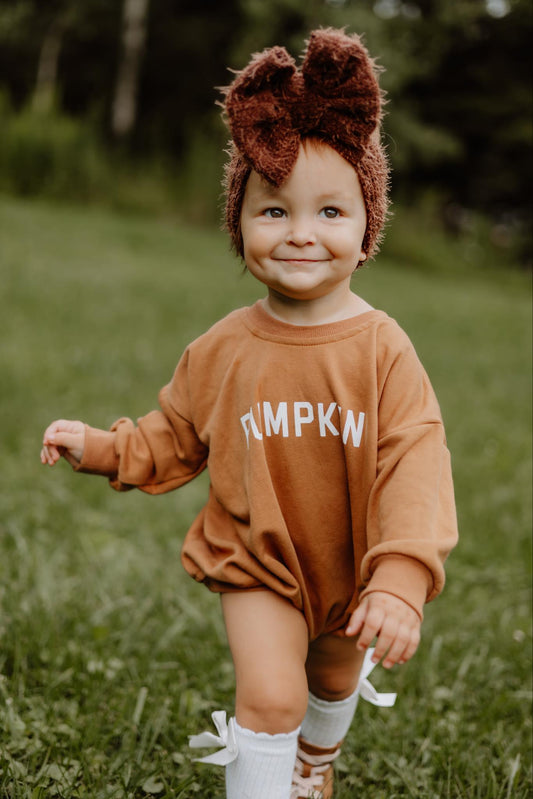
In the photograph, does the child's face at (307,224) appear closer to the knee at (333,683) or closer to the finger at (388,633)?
the finger at (388,633)

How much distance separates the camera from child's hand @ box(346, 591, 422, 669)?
1606mm

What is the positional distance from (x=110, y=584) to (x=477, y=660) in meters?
1.36

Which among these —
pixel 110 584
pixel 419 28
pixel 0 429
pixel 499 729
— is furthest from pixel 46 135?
pixel 499 729

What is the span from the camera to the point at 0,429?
5.00 metres

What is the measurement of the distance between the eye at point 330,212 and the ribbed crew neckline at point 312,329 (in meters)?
0.22

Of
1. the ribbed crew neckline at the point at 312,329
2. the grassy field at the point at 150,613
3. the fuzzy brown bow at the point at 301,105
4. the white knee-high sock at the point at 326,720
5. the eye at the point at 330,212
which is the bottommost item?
the grassy field at the point at 150,613

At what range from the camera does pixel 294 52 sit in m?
17.0

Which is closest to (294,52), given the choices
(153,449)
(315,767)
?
(153,449)

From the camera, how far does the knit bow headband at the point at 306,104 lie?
1.75 m

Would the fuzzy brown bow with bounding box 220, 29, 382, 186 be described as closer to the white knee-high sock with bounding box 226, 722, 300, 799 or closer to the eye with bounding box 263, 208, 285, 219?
the eye with bounding box 263, 208, 285, 219

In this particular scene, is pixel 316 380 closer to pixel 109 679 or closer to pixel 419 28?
pixel 109 679

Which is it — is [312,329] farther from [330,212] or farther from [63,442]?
[63,442]

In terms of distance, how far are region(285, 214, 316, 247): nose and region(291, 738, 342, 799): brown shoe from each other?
1.32 metres

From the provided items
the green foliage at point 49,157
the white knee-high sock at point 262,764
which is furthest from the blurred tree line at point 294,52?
the white knee-high sock at point 262,764
